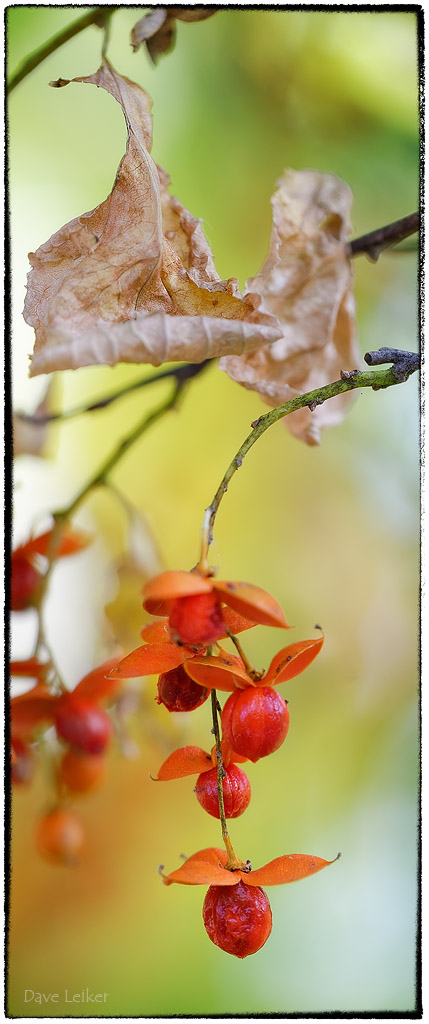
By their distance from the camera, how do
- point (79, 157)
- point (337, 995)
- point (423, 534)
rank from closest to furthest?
point (423, 534)
point (79, 157)
point (337, 995)

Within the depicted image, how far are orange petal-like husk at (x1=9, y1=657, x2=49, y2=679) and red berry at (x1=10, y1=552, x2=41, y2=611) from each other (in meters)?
0.06

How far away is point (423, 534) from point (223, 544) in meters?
0.65

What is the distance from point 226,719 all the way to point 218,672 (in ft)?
0.11

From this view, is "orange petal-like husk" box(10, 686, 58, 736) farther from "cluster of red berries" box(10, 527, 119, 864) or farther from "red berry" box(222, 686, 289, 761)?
"red berry" box(222, 686, 289, 761)

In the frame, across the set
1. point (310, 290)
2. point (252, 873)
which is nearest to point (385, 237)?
point (310, 290)

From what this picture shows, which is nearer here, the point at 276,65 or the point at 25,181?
the point at 25,181

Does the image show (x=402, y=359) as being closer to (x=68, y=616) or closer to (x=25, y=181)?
(x=25, y=181)

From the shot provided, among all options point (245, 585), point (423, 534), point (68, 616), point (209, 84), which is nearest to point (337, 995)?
point (68, 616)

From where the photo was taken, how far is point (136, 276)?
1.53ft

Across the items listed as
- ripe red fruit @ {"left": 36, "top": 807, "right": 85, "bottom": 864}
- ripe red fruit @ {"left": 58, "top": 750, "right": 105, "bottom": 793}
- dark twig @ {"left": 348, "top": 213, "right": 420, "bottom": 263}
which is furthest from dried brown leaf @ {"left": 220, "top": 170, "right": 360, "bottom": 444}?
ripe red fruit @ {"left": 36, "top": 807, "right": 85, "bottom": 864}

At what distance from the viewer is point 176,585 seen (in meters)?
0.35

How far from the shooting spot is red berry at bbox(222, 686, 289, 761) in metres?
0.40

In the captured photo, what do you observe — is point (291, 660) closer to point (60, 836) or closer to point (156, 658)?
point (156, 658)

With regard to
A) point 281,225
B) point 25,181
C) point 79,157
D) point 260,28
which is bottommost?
point 281,225
